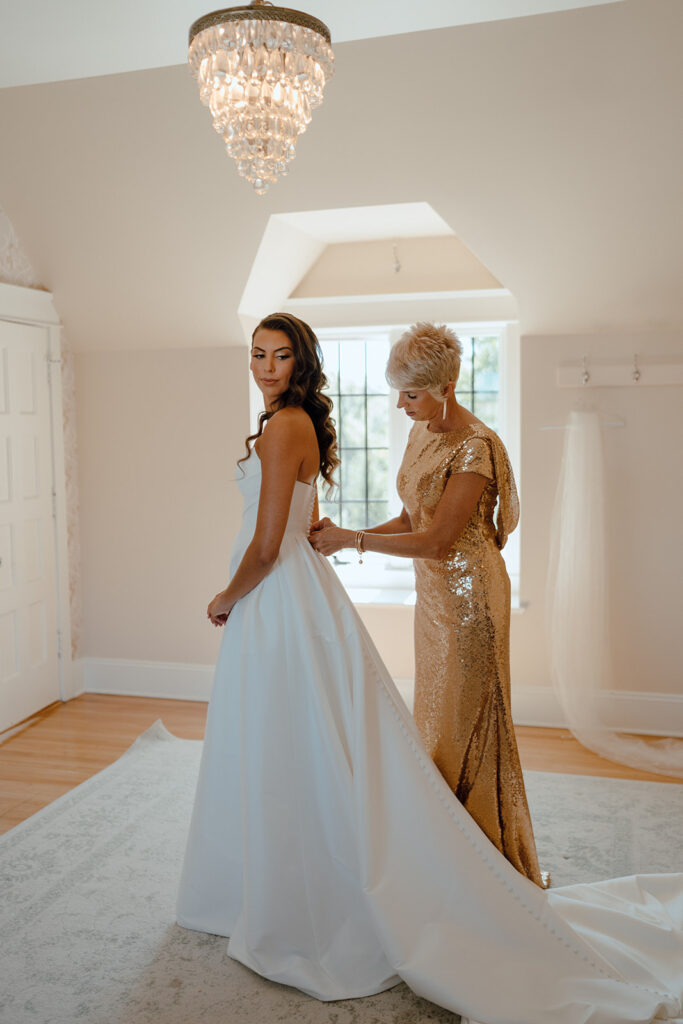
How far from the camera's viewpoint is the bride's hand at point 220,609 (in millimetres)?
2369

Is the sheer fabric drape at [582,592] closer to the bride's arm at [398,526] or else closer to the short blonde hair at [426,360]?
the bride's arm at [398,526]

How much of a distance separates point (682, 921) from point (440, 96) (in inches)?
107

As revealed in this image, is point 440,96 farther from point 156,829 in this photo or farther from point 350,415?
point 156,829

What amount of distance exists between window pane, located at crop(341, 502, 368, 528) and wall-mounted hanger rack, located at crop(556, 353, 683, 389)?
55.0 inches

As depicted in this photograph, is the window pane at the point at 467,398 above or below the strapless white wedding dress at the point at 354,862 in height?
above

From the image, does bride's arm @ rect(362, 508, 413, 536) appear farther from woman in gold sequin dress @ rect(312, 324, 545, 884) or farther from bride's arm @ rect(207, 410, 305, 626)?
bride's arm @ rect(207, 410, 305, 626)

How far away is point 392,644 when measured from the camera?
14.8ft

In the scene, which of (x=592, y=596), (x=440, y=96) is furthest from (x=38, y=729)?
(x=440, y=96)

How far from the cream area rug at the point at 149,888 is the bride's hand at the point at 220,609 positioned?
0.89 metres

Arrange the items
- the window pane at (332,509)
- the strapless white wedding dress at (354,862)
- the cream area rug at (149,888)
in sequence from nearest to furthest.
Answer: the strapless white wedding dress at (354,862), the cream area rug at (149,888), the window pane at (332,509)

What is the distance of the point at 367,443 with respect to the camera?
492 cm

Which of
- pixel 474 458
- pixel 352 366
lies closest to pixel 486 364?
pixel 352 366

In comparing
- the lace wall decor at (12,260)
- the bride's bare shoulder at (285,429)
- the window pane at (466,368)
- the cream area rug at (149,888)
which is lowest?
the cream area rug at (149,888)

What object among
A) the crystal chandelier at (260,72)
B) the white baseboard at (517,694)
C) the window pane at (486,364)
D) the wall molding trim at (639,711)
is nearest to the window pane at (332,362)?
the window pane at (486,364)
